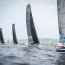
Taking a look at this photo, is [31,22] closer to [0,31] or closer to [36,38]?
[36,38]

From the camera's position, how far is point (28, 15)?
226 ft

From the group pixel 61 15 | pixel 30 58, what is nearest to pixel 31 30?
pixel 61 15

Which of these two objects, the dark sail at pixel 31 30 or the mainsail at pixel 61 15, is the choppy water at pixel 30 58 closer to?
the mainsail at pixel 61 15

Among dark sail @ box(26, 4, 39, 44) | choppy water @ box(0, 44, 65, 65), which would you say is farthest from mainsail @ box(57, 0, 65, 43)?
dark sail @ box(26, 4, 39, 44)

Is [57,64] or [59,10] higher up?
[59,10]

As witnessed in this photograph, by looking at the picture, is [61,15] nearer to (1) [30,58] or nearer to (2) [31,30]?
(1) [30,58]

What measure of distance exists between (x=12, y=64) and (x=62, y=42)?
2463 cm

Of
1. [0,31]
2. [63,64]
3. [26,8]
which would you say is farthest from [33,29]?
[63,64]

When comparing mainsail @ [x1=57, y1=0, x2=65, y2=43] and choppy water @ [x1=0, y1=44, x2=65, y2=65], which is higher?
mainsail @ [x1=57, y1=0, x2=65, y2=43]

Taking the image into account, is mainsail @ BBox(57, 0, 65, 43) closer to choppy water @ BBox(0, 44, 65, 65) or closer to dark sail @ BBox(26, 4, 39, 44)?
choppy water @ BBox(0, 44, 65, 65)

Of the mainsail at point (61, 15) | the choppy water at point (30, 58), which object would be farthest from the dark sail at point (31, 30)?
the choppy water at point (30, 58)

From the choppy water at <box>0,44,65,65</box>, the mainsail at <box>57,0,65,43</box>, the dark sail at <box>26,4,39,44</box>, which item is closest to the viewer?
the choppy water at <box>0,44,65,65</box>

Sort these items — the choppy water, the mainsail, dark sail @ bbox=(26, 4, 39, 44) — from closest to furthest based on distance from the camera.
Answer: the choppy water < the mainsail < dark sail @ bbox=(26, 4, 39, 44)

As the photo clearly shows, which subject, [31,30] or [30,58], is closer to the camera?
[30,58]
